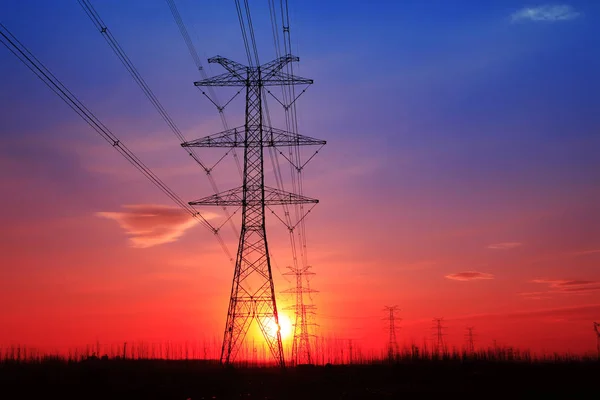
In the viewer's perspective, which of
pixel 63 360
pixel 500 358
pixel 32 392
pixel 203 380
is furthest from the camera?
pixel 500 358

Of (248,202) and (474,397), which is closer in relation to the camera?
(474,397)

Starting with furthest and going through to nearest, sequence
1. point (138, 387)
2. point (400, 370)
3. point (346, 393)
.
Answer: point (400, 370) → point (346, 393) → point (138, 387)

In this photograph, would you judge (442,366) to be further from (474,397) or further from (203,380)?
(203,380)

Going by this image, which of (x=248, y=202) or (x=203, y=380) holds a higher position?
(x=248, y=202)

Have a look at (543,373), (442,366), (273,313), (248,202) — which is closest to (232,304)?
(273,313)
